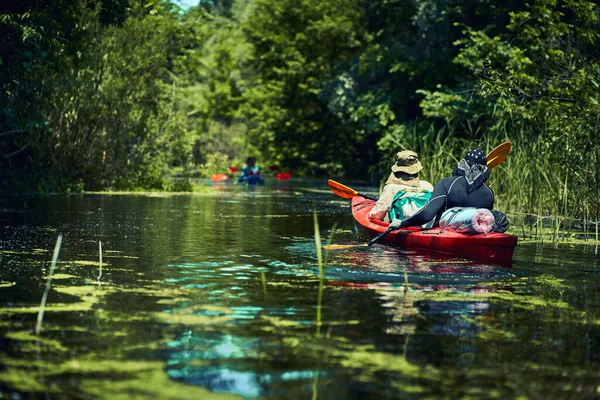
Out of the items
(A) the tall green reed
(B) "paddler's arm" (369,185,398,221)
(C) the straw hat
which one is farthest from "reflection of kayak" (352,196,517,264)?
(A) the tall green reed

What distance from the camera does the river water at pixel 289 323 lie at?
4.80 m

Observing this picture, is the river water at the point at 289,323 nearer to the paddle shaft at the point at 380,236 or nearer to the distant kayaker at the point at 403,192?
the paddle shaft at the point at 380,236

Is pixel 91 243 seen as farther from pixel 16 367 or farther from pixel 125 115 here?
pixel 125 115

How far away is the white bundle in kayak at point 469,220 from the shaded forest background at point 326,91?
345 cm

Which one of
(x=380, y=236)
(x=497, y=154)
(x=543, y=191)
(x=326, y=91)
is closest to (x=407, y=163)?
(x=497, y=154)

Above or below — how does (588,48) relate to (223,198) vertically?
above

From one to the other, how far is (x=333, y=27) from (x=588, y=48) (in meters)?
25.2

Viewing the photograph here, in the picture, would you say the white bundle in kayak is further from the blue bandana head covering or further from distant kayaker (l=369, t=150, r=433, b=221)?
distant kayaker (l=369, t=150, r=433, b=221)

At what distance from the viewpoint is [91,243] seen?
1181 cm

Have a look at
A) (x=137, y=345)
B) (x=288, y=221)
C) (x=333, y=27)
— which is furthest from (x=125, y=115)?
(x=333, y=27)

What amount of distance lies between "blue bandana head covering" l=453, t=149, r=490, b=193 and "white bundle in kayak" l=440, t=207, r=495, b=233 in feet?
1.20

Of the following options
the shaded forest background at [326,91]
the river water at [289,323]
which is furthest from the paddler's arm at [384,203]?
the shaded forest background at [326,91]

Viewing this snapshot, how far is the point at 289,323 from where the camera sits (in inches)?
252

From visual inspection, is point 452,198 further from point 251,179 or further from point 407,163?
point 251,179
